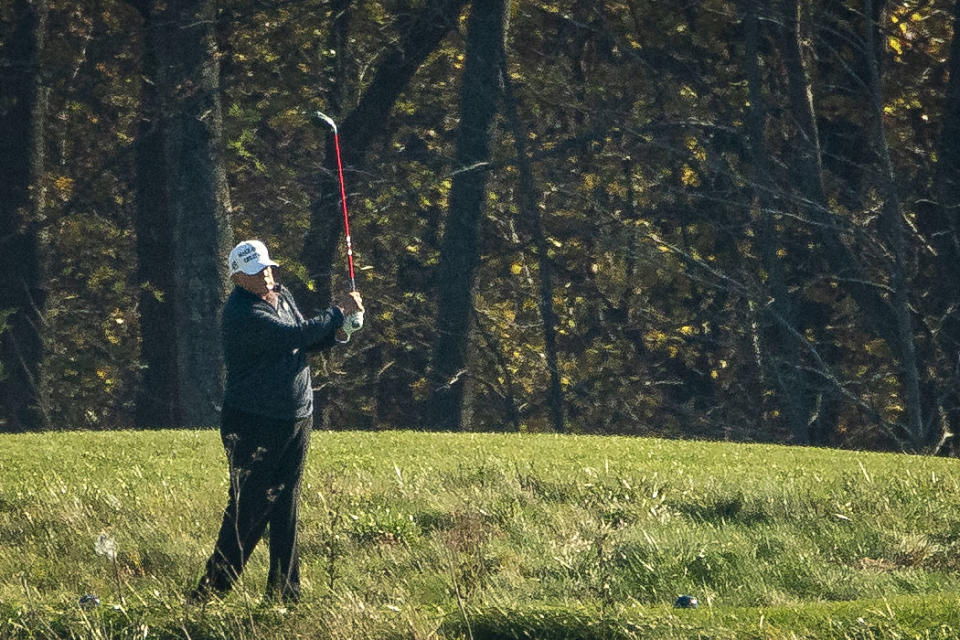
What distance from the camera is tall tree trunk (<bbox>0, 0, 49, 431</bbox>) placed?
2403cm

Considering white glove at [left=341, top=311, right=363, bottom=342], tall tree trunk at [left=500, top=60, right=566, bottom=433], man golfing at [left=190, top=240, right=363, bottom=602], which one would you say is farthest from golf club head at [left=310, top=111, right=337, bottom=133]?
tall tree trunk at [left=500, top=60, right=566, bottom=433]

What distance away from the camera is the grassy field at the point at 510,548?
25.3 feet

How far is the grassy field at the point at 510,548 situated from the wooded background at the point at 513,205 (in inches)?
318

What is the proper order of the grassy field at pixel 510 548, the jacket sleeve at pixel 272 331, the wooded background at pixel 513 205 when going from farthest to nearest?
the wooded background at pixel 513 205
the jacket sleeve at pixel 272 331
the grassy field at pixel 510 548

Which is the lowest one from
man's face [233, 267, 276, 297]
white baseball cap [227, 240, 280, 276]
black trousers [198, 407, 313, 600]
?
black trousers [198, 407, 313, 600]

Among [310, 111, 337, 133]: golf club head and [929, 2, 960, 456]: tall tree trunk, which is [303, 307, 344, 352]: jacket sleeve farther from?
[929, 2, 960, 456]: tall tree trunk

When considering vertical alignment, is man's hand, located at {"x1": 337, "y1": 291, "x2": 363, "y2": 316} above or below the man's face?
below

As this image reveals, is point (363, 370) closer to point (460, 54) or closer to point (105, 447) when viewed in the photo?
point (460, 54)

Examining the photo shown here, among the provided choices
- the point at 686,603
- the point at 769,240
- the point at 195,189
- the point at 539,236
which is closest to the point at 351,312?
the point at 686,603

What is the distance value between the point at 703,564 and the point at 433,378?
14.9m

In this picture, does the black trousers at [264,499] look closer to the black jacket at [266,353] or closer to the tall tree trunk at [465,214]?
the black jacket at [266,353]

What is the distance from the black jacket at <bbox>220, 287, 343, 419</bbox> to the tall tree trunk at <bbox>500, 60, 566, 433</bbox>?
15.3 m

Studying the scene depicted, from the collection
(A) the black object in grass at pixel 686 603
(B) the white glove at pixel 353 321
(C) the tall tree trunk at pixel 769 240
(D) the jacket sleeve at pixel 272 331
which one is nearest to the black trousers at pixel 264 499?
(D) the jacket sleeve at pixel 272 331

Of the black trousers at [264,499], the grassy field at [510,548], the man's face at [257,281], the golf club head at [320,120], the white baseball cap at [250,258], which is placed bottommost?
the grassy field at [510,548]
